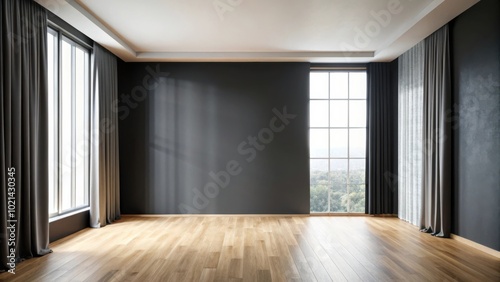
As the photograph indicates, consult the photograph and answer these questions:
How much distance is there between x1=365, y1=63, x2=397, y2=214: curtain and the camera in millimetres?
6457

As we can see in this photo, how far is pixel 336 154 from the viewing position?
21.7 feet

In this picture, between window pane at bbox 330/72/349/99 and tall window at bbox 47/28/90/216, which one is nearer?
tall window at bbox 47/28/90/216

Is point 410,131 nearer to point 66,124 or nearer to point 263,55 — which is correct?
point 263,55

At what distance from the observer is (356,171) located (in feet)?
21.6

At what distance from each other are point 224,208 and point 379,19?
13.0 feet

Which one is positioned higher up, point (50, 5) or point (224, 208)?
point (50, 5)

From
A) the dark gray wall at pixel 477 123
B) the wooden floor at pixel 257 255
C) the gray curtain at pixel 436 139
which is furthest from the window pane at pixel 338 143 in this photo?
the dark gray wall at pixel 477 123

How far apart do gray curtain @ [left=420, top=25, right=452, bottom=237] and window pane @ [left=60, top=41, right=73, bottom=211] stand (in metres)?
5.10

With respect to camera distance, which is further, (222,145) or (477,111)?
(222,145)

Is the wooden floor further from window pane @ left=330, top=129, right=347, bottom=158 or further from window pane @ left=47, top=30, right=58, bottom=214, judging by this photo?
window pane @ left=330, top=129, right=347, bottom=158

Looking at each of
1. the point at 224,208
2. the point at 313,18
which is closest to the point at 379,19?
the point at 313,18

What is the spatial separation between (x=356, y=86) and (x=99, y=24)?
448cm

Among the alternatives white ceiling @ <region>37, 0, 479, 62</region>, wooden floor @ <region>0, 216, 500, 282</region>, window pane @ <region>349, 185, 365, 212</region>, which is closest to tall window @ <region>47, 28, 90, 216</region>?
white ceiling @ <region>37, 0, 479, 62</region>

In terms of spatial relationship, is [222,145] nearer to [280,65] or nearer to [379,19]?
[280,65]
